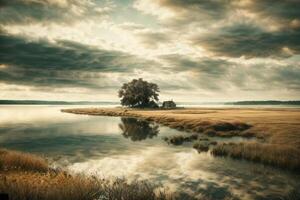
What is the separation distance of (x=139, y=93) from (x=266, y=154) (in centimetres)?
12257

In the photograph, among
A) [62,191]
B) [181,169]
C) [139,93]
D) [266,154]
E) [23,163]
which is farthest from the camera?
[139,93]

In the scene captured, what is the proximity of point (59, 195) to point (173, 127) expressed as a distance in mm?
47979

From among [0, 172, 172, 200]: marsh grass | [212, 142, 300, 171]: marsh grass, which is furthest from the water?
[0, 172, 172, 200]: marsh grass

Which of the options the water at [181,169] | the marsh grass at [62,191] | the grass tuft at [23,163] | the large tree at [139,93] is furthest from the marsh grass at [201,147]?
the large tree at [139,93]

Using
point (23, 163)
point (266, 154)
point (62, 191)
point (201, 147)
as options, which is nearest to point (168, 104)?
point (201, 147)

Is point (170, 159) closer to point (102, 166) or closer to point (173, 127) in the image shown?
point (102, 166)

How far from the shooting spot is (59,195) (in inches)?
460

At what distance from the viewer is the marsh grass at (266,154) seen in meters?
23.1

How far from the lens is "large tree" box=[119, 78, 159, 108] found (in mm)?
147250

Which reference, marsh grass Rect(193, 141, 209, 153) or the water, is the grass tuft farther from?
marsh grass Rect(193, 141, 209, 153)

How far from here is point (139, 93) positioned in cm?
14662

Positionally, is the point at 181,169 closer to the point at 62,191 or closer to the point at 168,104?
the point at 62,191

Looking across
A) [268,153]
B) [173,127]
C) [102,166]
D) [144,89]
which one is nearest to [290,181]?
[268,153]

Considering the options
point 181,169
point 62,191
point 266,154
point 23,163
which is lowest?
point 181,169
